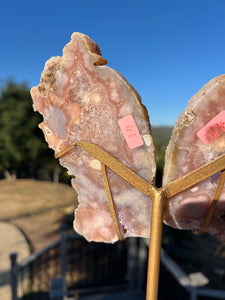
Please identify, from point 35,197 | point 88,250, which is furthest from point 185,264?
point 35,197

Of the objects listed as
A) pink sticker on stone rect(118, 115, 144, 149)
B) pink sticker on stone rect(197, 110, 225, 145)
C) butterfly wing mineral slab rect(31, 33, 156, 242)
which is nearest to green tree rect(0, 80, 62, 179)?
butterfly wing mineral slab rect(31, 33, 156, 242)

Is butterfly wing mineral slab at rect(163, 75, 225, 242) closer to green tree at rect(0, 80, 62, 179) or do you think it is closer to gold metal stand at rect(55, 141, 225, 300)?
gold metal stand at rect(55, 141, 225, 300)

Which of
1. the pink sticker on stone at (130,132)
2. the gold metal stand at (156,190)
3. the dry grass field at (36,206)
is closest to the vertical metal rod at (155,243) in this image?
the gold metal stand at (156,190)

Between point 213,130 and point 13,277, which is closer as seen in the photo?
point 213,130

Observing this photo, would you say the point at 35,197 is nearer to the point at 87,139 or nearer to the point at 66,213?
the point at 66,213

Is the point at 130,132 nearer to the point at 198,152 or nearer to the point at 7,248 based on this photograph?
the point at 198,152

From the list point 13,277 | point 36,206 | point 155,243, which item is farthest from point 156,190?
point 36,206
